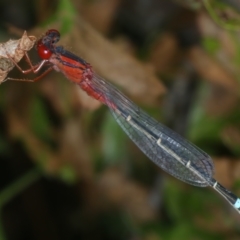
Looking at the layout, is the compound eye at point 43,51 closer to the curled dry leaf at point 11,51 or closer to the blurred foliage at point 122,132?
the blurred foliage at point 122,132

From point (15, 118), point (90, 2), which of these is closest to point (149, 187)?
point (15, 118)

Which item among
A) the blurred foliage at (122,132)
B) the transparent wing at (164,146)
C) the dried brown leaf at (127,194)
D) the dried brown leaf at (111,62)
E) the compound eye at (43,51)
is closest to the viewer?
the compound eye at (43,51)

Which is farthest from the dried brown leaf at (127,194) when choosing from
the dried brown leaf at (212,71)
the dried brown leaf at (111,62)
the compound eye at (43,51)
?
the compound eye at (43,51)

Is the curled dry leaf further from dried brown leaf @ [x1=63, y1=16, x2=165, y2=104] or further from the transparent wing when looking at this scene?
the transparent wing

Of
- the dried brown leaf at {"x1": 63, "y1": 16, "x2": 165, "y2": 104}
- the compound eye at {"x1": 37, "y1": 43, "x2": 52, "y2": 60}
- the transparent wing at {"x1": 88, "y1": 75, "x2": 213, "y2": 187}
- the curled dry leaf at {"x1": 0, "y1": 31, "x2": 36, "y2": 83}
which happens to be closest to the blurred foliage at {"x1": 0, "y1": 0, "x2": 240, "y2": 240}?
the dried brown leaf at {"x1": 63, "y1": 16, "x2": 165, "y2": 104}

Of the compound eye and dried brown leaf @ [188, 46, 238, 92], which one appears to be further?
dried brown leaf @ [188, 46, 238, 92]

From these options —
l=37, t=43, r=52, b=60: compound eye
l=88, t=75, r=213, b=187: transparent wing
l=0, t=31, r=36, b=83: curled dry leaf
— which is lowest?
l=88, t=75, r=213, b=187: transparent wing
